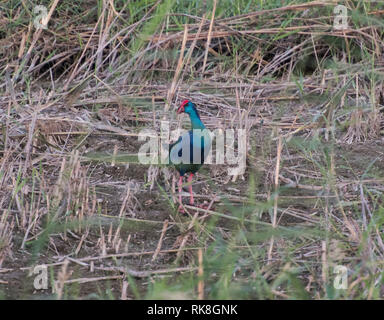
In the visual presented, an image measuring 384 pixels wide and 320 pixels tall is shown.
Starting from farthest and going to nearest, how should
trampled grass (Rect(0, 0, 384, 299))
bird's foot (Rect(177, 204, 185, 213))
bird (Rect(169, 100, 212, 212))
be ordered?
1. bird (Rect(169, 100, 212, 212))
2. bird's foot (Rect(177, 204, 185, 213))
3. trampled grass (Rect(0, 0, 384, 299))

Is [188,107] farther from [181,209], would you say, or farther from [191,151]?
Result: [181,209]

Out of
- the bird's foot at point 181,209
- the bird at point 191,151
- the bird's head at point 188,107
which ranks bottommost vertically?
the bird's foot at point 181,209

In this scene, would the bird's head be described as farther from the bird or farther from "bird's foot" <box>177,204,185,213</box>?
"bird's foot" <box>177,204,185,213</box>

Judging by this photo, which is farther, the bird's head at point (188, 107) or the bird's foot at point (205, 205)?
the bird's head at point (188, 107)

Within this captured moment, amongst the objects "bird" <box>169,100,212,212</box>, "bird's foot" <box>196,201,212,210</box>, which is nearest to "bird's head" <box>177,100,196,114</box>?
"bird" <box>169,100,212,212</box>

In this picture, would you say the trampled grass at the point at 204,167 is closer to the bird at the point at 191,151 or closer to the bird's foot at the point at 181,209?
the bird's foot at the point at 181,209

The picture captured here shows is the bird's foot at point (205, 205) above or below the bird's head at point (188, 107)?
below

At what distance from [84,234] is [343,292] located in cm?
135

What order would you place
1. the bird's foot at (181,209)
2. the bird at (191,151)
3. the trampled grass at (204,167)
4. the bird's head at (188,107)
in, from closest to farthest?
1. the trampled grass at (204,167)
2. the bird's foot at (181,209)
3. the bird at (191,151)
4. the bird's head at (188,107)

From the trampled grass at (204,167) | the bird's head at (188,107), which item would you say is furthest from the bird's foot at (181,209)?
the bird's head at (188,107)

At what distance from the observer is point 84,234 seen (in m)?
3.68

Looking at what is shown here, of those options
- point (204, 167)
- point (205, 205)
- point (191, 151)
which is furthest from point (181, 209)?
point (204, 167)

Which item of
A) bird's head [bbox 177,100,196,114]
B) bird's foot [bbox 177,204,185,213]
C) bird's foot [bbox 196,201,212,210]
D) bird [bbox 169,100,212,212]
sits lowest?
bird's foot [bbox 177,204,185,213]

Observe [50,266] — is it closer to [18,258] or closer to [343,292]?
[18,258]
